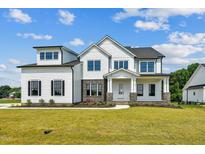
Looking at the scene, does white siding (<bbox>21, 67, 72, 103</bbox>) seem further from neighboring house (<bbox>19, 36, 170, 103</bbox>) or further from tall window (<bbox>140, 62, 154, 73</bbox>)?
tall window (<bbox>140, 62, 154, 73</bbox>)

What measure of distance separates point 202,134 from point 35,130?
6.39 meters

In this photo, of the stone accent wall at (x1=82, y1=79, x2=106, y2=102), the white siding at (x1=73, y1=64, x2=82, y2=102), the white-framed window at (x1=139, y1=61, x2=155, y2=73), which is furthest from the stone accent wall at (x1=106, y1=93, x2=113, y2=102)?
the white-framed window at (x1=139, y1=61, x2=155, y2=73)

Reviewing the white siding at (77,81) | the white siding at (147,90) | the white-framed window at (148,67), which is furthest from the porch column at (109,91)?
the white-framed window at (148,67)

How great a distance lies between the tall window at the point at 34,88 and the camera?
25562mm

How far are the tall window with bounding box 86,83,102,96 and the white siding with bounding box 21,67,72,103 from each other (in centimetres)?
296

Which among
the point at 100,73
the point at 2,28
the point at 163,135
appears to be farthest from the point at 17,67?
the point at 163,135

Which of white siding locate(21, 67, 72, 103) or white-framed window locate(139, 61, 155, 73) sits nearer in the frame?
white siding locate(21, 67, 72, 103)

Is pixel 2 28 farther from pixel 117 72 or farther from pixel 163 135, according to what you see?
pixel 163 135

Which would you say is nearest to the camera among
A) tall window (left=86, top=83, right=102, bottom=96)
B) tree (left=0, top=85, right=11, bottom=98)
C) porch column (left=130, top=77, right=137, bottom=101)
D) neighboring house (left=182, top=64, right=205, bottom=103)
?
porch column (left=130, top=77, right=137, bottom=101)

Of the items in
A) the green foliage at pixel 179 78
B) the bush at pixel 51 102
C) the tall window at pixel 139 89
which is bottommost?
the bush at pixel 51 102

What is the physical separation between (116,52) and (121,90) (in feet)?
13.2

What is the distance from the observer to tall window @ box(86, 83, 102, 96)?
27.5 metres

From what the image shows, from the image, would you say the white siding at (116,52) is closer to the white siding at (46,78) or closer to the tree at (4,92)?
the white siding at (46,78)
